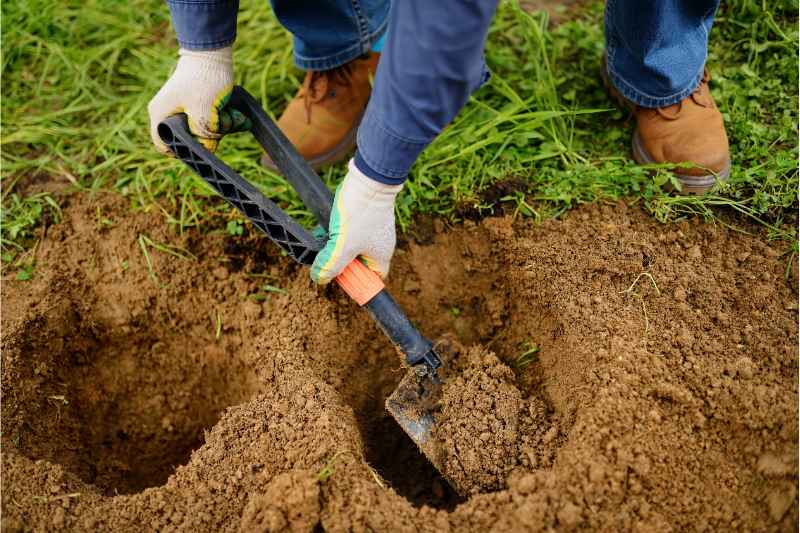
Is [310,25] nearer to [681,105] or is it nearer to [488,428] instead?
[681,105]

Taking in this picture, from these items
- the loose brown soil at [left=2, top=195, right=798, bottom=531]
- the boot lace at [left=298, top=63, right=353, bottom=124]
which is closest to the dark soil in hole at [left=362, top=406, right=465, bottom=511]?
the loose brown soil at [left=2, top=195, right=798, bottom=531]

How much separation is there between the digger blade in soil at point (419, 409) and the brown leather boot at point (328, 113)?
40.0 inches

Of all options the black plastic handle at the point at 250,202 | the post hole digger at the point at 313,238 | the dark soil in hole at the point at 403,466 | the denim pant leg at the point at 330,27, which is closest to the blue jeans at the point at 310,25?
the denim pant leg at the point at 330,27

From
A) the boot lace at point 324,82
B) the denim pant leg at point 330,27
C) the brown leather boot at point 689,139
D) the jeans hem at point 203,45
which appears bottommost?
the brown leather boot at point 689,139

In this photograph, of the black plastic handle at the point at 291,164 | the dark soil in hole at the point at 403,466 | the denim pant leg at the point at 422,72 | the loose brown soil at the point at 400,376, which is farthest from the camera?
the dark soil in hole at the point at 403,466

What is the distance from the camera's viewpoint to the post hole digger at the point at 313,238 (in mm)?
1920

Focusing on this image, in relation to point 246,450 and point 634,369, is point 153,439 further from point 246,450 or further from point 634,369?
point 634,369

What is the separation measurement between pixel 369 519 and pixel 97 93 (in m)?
2.37

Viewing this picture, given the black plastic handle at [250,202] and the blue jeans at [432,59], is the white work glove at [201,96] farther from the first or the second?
the blue jeans at [432,59]

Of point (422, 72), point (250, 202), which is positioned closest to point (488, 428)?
point (250, 202)

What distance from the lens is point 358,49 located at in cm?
252

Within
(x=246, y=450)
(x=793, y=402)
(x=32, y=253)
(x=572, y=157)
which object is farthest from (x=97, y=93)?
(x=793, y=402)

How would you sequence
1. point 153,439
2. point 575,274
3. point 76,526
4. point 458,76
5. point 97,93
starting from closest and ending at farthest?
point 458,76 → point 76,526 → point 575,274 → point 153,439 → point 97,93

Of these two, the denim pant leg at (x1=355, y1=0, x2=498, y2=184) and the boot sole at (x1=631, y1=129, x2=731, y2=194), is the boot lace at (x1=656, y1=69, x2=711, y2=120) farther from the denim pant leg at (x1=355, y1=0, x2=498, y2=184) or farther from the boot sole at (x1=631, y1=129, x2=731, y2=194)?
the denim pant leg at (x1=355, y1=0, x2=498, y2=184)
